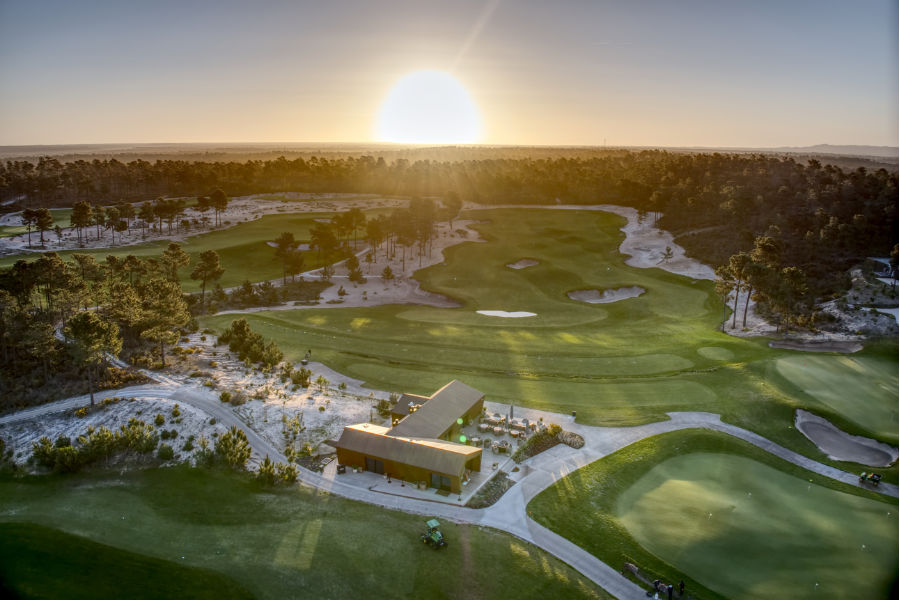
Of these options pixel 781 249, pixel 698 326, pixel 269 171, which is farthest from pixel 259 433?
pixel 269 171

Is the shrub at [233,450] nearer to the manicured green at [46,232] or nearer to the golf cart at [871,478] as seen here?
the golf cart at [871,478]

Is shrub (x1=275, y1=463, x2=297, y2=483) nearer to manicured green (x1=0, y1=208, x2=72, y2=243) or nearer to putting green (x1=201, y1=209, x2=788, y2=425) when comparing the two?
putting green (x1=201, y1=209, x2=788, y2=425)

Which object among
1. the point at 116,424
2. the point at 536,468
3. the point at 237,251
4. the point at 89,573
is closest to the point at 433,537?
the point at 536,468

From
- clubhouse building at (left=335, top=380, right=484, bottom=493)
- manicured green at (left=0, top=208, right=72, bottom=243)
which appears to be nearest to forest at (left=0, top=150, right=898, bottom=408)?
manicured green at (left=0, top=208, right=72, bottom=243)

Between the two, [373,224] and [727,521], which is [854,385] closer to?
[727,521]

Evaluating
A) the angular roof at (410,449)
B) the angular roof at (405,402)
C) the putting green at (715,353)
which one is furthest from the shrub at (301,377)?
the putting green at (715,353)

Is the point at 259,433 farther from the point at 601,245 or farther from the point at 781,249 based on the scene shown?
the point at 601,245
